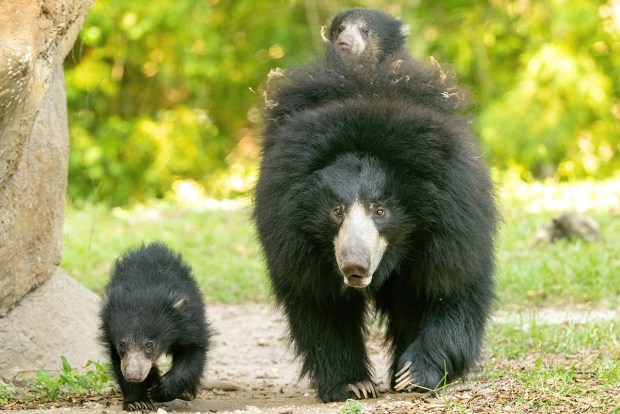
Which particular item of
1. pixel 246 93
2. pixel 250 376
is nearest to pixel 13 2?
pixel 250 376

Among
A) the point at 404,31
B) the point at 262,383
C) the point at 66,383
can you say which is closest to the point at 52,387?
the point at 66,383

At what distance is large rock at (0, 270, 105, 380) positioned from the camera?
521 centimetres

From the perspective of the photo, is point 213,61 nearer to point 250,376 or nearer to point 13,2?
point 250,376

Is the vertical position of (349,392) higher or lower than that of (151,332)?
lower

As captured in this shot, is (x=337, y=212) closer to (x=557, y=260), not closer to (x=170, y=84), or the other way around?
(x=557, y=260)

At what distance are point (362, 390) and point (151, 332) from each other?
→ 42.0 inches

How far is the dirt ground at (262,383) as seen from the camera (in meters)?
4.01

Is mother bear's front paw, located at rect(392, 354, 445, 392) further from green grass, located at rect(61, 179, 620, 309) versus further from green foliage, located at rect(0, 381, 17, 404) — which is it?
green foliage, located at rect(0, 381, 17, 404)

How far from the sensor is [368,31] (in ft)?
22.7

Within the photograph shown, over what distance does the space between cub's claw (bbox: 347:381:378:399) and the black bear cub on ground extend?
2.78 feet

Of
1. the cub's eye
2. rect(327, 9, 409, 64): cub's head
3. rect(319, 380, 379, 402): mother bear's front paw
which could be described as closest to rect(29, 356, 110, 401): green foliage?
rect(319, 380, 379, 402): mother bear's front paw

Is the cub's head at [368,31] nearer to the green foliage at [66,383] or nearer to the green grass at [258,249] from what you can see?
the green grass at [258,249]

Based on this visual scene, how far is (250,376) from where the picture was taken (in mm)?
5820

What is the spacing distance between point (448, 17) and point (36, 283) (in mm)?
10635
